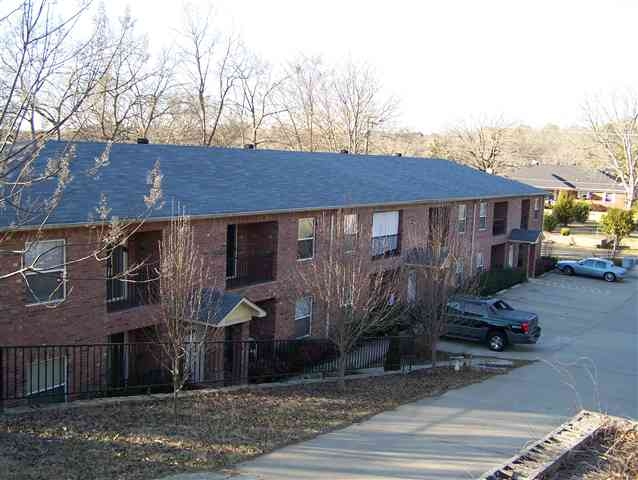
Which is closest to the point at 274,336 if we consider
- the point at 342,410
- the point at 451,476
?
the point at 342,410

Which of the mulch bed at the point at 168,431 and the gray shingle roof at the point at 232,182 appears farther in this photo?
the gray shingle roof at the point at 232,182

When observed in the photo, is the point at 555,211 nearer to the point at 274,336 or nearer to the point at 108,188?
the point at 274,336

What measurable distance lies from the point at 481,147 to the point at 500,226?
41923mm

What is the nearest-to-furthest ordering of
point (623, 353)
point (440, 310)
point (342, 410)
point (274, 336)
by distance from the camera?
point (342, 410), point (440, 310), point (274, 336), point (623, 353)

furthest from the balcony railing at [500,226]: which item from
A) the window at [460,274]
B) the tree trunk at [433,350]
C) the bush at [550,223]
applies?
the bush at [550,223]

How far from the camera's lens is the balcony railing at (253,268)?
64.9 feet

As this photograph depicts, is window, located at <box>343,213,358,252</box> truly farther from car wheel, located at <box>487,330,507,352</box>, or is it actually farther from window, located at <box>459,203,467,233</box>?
window, located at <box>459,203,467,233</box>

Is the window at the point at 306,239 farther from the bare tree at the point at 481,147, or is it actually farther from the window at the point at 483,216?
the bare tree at the point at 481,147

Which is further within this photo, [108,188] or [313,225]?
[313,225]

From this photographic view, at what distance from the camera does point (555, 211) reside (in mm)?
60406

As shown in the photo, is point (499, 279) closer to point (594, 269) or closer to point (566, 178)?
point (594, 269)

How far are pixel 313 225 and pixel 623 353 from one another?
11.8m

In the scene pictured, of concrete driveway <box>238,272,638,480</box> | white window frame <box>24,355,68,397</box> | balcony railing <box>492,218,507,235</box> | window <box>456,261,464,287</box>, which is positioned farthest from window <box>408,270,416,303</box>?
balcony railing <box>492,218,507,235</box>

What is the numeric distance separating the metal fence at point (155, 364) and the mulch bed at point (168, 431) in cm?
105
